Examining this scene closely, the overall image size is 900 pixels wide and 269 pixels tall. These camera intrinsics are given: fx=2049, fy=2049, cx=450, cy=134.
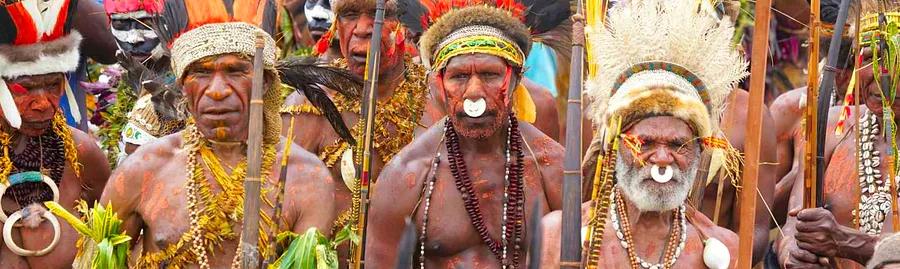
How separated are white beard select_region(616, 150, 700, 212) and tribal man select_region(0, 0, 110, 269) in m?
2.56

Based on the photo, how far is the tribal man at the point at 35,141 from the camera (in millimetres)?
8477

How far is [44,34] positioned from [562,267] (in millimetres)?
3590

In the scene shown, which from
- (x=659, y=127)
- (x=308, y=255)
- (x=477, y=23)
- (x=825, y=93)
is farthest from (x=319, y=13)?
(x=825, y=93)

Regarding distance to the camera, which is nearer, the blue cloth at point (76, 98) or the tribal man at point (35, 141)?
the tribal man at point (35, 141)

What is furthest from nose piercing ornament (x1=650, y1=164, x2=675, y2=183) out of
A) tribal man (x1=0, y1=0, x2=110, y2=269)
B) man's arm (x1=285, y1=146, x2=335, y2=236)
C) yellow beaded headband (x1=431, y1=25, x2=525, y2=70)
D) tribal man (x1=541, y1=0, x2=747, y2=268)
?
tribal man (x1=0, y1=0, x2=110, y2=269)

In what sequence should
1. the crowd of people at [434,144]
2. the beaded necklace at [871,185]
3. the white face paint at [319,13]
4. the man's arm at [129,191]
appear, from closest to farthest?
the crowd of people at [434,144]
the man's arm at [129,191]
the beaded necklace at [871,185]
the white face paint at [319,13]

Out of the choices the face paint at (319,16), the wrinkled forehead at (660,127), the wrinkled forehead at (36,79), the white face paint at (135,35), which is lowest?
the wrinkled forehead at (660,127)

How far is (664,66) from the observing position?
7.41m

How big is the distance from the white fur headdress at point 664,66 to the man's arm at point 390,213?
0.93 m

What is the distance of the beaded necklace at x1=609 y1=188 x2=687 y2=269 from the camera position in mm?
7312

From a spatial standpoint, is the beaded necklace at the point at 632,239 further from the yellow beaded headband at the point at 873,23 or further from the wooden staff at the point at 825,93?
the yellow beaded headband at the point at 873,23

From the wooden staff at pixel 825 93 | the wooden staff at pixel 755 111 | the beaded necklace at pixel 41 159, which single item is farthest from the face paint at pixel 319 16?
the wooden staff at pixel 755 111

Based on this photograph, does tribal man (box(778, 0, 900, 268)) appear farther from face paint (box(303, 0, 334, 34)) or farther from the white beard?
face paint (box(303, 0, 334, 34))

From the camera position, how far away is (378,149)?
30.0 feet
